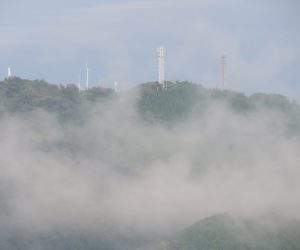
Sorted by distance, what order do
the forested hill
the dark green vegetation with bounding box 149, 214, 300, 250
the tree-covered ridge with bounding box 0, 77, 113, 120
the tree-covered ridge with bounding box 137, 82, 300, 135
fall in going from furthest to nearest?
the tree-covered ridge with bounding box 0, 77, 113, 120 < the forested hill < the tree-covered ridge with bounding box 137, 82, 300, 135 < the dark green vegetation with bounding box 149, 214, 300, 250

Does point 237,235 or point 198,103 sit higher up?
point 198,103

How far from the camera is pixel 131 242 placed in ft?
64.7

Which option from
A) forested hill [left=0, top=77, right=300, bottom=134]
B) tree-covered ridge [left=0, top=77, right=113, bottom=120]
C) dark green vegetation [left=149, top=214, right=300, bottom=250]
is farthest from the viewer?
tree-covered ridge [left=0, top=77, right=113, bottom=120]

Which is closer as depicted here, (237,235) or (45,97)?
(237,235)

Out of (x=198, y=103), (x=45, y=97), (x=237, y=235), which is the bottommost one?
(x=237, y=235)

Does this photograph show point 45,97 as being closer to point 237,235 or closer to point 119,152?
point 119,152

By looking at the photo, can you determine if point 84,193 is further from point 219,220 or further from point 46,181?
point 219,220

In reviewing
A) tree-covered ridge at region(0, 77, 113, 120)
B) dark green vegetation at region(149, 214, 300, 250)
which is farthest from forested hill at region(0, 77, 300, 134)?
dark green vegetation at region(149, 214, 300, 250)

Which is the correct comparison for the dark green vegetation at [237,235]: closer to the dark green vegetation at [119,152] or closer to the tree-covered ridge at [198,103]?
the dark green vegetation at [119,152]

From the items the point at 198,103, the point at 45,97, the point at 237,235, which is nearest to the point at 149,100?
the point at 198,103

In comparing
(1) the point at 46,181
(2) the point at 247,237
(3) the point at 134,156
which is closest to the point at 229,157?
(3) the point at 134,156

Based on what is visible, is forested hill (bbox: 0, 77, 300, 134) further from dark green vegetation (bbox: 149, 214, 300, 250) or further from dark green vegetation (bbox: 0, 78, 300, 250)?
dark green vegetation (bbox: 149, 214, 300, 250)

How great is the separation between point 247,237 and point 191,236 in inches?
49.5

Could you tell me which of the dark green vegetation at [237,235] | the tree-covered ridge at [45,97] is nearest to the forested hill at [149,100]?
the tree-covered ridge at [45,97]
